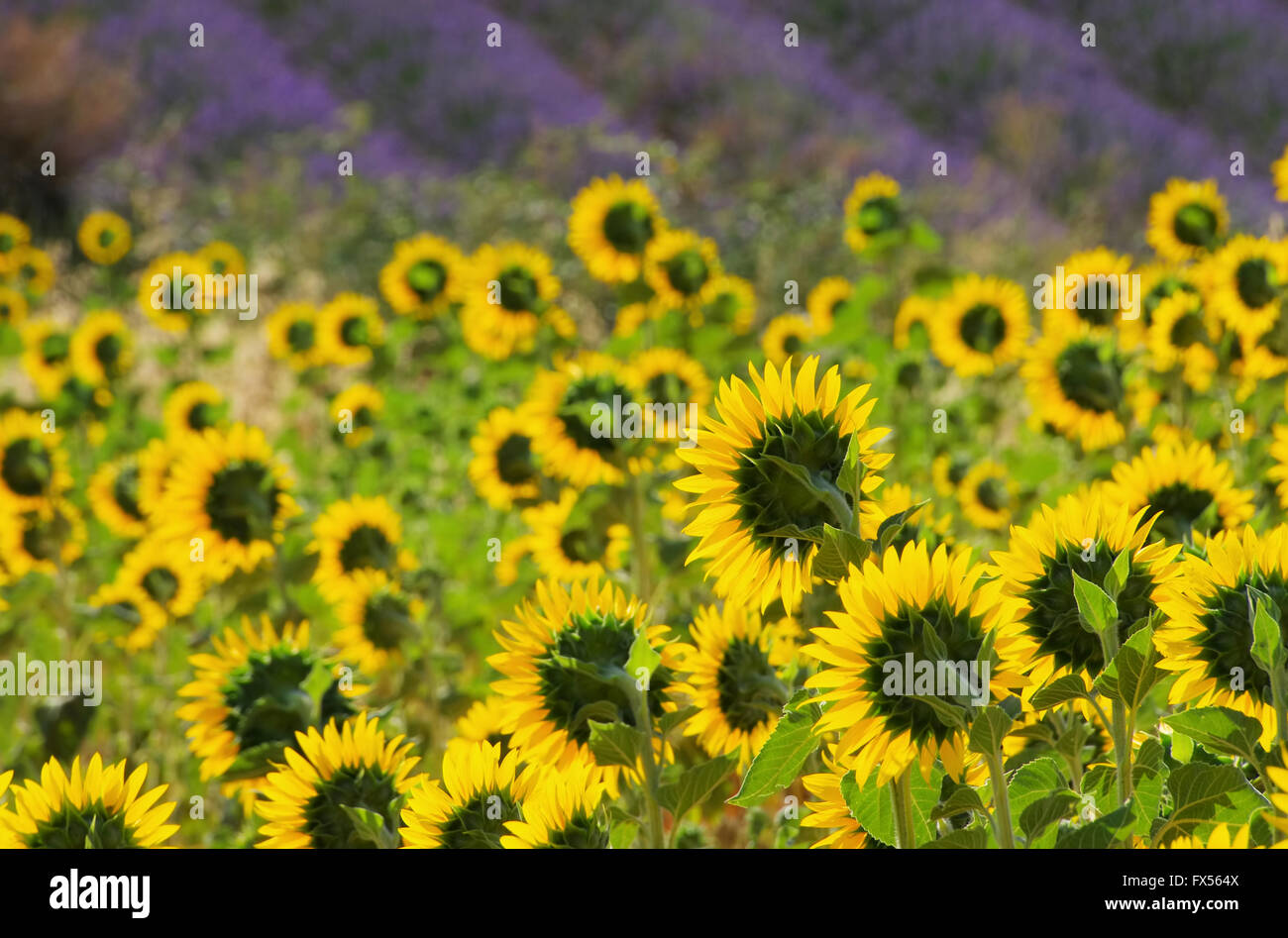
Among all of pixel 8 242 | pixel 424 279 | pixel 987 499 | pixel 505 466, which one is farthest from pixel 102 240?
pixel 987 499

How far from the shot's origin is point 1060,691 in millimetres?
669

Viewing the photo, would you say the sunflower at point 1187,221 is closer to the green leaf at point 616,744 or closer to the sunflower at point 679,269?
the sunflower at point 679,269

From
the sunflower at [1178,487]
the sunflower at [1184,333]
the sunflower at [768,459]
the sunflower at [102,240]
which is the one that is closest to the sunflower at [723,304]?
the sunflower at [1184,333]

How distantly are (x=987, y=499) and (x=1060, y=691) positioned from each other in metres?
1.61

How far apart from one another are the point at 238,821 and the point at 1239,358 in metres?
1.66

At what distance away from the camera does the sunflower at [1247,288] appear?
166 centimetres

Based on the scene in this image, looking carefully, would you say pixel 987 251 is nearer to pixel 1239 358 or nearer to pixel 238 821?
pixel 1239 358

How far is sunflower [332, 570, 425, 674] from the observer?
161 centimetres

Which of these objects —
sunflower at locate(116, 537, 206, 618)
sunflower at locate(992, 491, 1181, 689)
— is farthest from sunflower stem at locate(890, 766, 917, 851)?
sunflower at locate(116, 537, 206, 618)

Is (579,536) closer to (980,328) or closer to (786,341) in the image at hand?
(980,328)

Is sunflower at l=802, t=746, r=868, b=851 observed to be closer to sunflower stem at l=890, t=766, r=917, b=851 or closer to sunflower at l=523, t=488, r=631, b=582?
sunflower stem at l=890, t=766, r=917, b=851

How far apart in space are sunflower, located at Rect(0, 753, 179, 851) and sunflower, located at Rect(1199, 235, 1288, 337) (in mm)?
1460

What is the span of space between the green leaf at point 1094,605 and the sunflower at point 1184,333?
123 cm
